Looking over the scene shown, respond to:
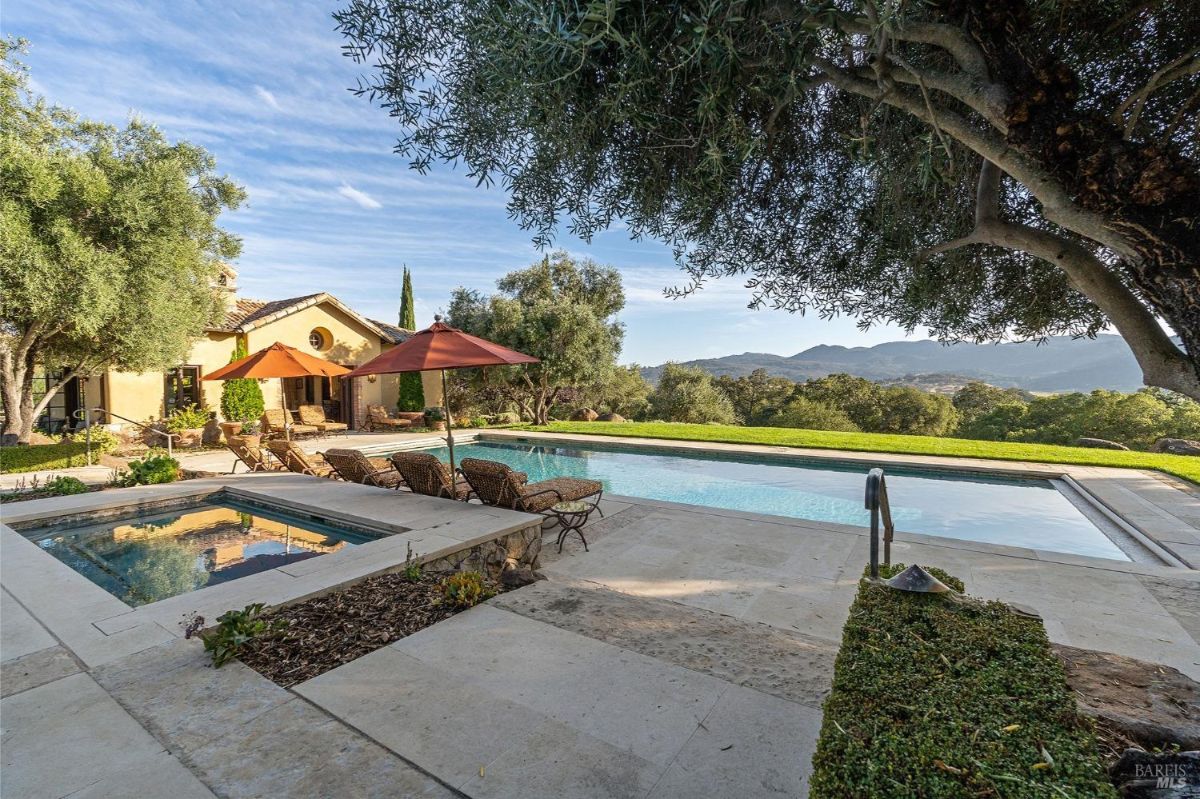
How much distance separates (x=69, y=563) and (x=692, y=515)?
26.4ft

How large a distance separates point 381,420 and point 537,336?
738 cm

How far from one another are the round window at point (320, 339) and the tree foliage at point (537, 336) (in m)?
5.37

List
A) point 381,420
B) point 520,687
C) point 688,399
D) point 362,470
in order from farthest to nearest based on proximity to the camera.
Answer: point 688,399 → point 381,420 → point 362,470 → point 520,687

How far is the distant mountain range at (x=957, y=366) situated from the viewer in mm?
46625

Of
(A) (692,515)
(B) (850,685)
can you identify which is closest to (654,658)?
(B) (850,685)

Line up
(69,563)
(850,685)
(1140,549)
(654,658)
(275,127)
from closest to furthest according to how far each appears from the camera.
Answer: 1. (850,685)
2. (654,658)
3. (69,563)
4. (1140,549)
5. (275,127)

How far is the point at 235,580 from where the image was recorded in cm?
504

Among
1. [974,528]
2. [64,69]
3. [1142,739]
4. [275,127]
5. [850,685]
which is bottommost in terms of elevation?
[974,528]

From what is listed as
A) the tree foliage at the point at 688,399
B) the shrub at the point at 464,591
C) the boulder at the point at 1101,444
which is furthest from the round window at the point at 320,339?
the boulder at the point at 1101,444

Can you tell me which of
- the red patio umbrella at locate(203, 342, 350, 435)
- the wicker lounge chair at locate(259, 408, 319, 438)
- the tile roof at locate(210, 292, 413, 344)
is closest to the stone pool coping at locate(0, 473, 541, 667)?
the red patio umbrella at locate(203, 342, 350, 435)

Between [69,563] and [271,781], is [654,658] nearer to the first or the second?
[271,781]

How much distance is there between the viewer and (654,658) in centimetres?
373

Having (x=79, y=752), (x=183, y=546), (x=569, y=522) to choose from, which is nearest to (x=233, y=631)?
(x=79, y=752)

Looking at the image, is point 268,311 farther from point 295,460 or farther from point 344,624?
point 344,624
